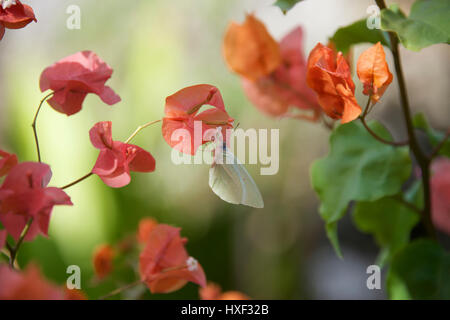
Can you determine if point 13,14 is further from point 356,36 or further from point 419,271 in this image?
point 419,271

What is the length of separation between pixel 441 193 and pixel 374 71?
0.29 m

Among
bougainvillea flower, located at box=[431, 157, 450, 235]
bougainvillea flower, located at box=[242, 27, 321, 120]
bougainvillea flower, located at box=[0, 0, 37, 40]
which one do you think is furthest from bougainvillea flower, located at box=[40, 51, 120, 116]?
bougainvillea flower, located at box=[431, 157, 450, 235]

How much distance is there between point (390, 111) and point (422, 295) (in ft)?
3.33

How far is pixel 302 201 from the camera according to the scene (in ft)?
5.04

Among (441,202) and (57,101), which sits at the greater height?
(57,101)

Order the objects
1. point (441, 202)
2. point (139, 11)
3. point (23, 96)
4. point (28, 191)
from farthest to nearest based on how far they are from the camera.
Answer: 1. point (139, 11)
2. point (23, 96)
3. point (441, 202)
4. point (28, 191)

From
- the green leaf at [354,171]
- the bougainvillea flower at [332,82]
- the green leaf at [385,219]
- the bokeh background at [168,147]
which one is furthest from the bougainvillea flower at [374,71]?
the bokeh background at [168,147]

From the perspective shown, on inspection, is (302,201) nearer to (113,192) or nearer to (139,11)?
(113,192)

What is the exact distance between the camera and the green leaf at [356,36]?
41 cm

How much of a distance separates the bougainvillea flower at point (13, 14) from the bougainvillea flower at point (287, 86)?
0.29 metres

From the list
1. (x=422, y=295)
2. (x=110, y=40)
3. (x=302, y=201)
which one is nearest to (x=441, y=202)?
(x=422, y=295)

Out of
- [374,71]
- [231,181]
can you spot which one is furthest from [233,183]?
[374,71]

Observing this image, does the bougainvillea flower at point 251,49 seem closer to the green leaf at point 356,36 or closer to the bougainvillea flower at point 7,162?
the green leaf at point 356,36

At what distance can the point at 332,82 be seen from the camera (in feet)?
1.04
